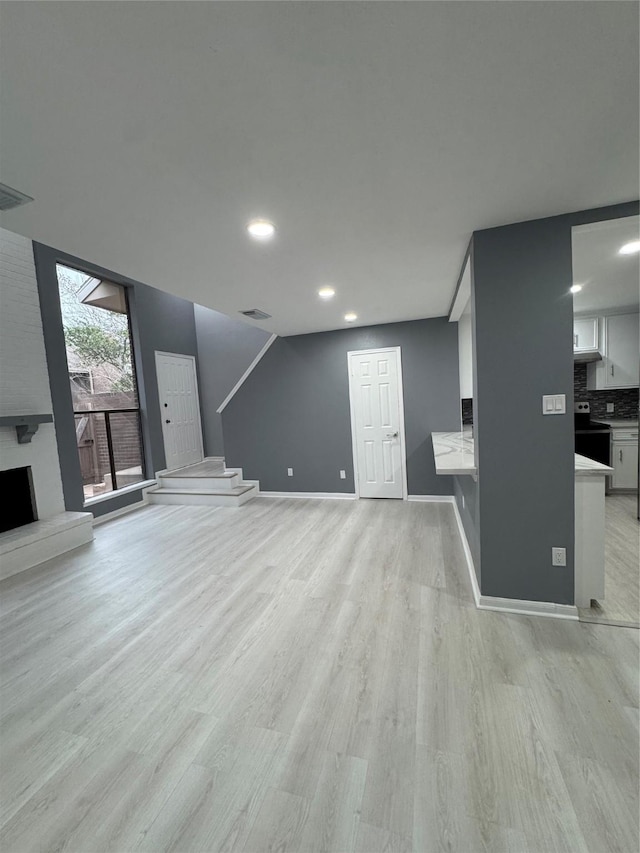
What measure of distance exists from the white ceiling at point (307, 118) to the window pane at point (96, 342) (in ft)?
10.4

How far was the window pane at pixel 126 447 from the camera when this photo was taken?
5.27 metres

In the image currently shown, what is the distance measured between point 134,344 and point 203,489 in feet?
8.67

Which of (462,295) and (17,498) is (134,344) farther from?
(462,295)

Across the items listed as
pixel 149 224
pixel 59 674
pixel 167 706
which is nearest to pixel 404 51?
pixel 149 224

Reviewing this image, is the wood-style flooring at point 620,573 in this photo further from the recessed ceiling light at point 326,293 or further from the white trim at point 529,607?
the recessed ceiling light at point 326,293

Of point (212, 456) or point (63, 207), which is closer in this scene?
point (63, 207)

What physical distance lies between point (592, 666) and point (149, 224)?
325cm

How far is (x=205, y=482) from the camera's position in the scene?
5.39 meters

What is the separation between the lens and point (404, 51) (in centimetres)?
100

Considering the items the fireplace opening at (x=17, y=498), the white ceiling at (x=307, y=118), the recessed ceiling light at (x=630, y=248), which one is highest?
the white ceiling at (x=307, y=118)

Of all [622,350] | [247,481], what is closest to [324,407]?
[247,481]

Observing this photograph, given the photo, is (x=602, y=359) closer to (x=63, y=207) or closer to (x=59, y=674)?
(x=63, y=207)

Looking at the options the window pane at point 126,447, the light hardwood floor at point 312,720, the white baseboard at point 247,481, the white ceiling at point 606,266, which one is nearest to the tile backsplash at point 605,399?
the white ceiling at point 606,266

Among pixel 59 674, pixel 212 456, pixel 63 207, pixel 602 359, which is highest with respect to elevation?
pixel 63 207
